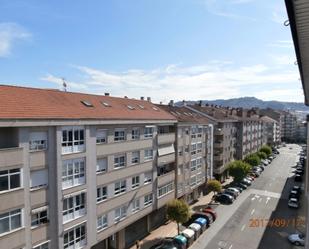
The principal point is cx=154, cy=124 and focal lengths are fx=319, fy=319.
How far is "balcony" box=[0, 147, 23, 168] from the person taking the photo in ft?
62.8

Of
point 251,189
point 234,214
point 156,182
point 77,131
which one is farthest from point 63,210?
point 251,189

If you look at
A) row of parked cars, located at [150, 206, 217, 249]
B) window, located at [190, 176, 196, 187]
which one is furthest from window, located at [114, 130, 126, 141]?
window, located at [190, 176, 196, 187]

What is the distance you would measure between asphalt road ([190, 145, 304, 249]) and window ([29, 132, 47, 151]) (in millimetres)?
19686

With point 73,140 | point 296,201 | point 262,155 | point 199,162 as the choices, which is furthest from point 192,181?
point 262,155

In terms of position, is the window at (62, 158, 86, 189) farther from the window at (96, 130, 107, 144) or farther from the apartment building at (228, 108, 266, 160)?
the apartment building at (228, 108, 266, 160)

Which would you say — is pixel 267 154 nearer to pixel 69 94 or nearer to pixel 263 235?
pixel 263 235

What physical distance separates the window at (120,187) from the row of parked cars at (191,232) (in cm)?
664

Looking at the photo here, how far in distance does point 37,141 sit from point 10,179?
310 cm

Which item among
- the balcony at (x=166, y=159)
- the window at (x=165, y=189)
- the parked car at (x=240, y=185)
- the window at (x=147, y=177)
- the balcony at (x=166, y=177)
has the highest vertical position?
the balcony at (x=166, y=159)

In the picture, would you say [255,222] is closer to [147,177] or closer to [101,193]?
[147,177]

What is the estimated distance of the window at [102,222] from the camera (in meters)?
27.9

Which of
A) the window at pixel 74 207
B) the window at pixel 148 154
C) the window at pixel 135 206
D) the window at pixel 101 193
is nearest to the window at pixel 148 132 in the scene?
the window at pixel 148 154

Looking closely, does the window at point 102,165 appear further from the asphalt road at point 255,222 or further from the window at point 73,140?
the asphalt road at point 255,222

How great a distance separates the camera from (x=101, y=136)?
1104 inches
